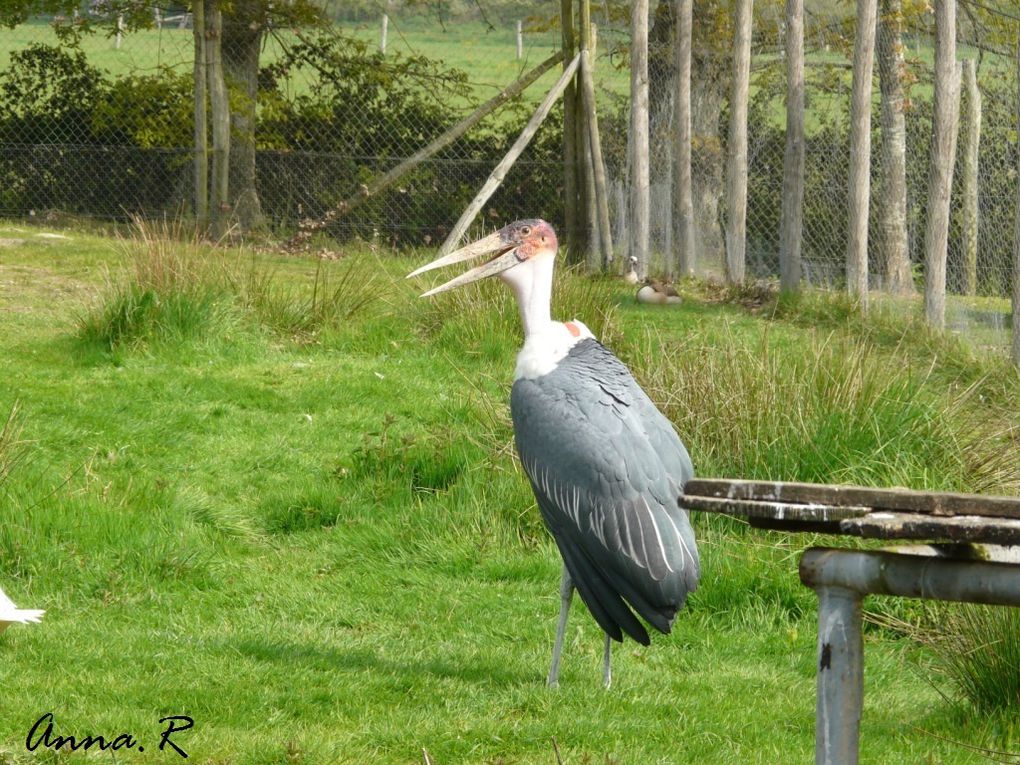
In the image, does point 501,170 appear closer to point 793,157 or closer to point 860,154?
point 793,157

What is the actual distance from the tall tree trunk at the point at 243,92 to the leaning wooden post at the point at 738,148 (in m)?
4.97

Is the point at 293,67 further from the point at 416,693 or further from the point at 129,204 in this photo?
the point at 416,693

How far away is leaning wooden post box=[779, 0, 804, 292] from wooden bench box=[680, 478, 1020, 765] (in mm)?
8909

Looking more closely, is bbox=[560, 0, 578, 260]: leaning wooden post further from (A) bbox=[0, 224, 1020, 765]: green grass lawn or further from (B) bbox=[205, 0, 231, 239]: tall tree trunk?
(A) bbox=[0, 224, 1020, 765]: green grass lawn

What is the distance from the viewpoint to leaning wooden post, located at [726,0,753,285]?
468 inches

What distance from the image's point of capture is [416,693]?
4.73 metres

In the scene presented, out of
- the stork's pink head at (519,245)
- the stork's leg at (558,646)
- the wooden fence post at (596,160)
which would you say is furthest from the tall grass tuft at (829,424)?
the wooden fence post at (596,160)

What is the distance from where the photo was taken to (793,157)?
11438 millimetres

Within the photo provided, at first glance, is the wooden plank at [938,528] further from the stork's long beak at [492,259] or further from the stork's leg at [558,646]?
the stork's long beak at [492,259]

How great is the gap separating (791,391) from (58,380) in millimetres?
4167

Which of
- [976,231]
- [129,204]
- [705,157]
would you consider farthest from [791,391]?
[129,204]

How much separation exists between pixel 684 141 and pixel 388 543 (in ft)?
22.2

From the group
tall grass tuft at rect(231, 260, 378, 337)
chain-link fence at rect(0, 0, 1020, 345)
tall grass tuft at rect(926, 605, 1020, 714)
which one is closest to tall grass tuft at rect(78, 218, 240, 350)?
tall grass tuft at rect(231, 260, 378, 337)

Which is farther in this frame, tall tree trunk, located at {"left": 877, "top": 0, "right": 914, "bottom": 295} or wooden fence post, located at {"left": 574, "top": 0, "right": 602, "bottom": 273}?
wooden fence post, located at {"left": 574, "top": 0, "right": 602, "bottom": 273}
